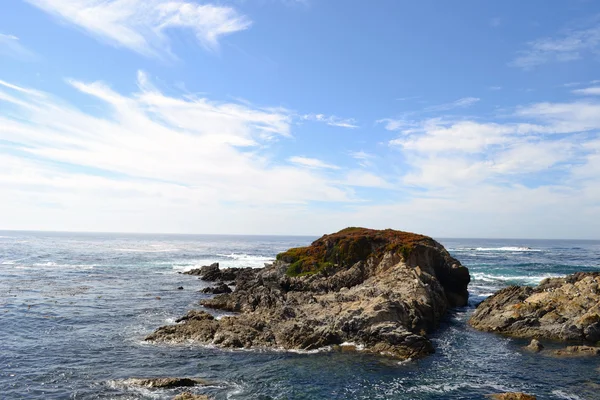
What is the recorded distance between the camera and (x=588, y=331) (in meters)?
32.6

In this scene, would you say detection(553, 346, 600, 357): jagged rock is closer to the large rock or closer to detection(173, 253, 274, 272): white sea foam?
the large rock

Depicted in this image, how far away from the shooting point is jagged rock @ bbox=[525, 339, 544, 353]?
30816mm

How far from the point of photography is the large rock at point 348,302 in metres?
31.6

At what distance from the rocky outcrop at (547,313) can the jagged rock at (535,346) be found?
3.13 meters

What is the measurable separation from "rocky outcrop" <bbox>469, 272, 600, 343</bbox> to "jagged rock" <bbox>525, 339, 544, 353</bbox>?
313 cm

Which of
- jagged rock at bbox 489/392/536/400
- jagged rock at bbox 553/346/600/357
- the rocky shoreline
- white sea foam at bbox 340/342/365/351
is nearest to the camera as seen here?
jagged rock at bbox 489/392/536/400

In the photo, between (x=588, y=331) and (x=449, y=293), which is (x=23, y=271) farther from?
(x=588, y=331)

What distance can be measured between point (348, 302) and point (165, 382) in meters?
18.8

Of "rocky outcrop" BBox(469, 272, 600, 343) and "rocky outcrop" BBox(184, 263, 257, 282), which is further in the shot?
"rocky outcrop" BBox(184, 263, 257, 282)

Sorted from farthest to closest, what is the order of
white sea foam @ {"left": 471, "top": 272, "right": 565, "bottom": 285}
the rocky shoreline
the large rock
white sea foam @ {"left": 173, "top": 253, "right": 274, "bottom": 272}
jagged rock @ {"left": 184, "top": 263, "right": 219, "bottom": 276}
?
1. white sea foam @ {"left": 173, "top": 253, "right": 274, "bottom": 272}
2. jagged rock @ {"left": 184, "top": 263, "right": 219, "bottom": 276}
3. white sea foam @ {"left": 471, "top": 272, "right": 565, "bottom": 285}
4. the large rock
5. the rocky shoreline

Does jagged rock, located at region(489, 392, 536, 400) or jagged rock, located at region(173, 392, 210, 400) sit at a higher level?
jagged rock, located at region(173, 392, 210, 400)

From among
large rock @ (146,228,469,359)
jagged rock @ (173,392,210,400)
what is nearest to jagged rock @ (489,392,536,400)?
large rock @ (146,228,469,359)

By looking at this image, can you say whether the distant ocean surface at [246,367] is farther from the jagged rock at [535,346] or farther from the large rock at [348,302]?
the large rock at [348,302]

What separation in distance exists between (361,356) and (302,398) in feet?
26.0
